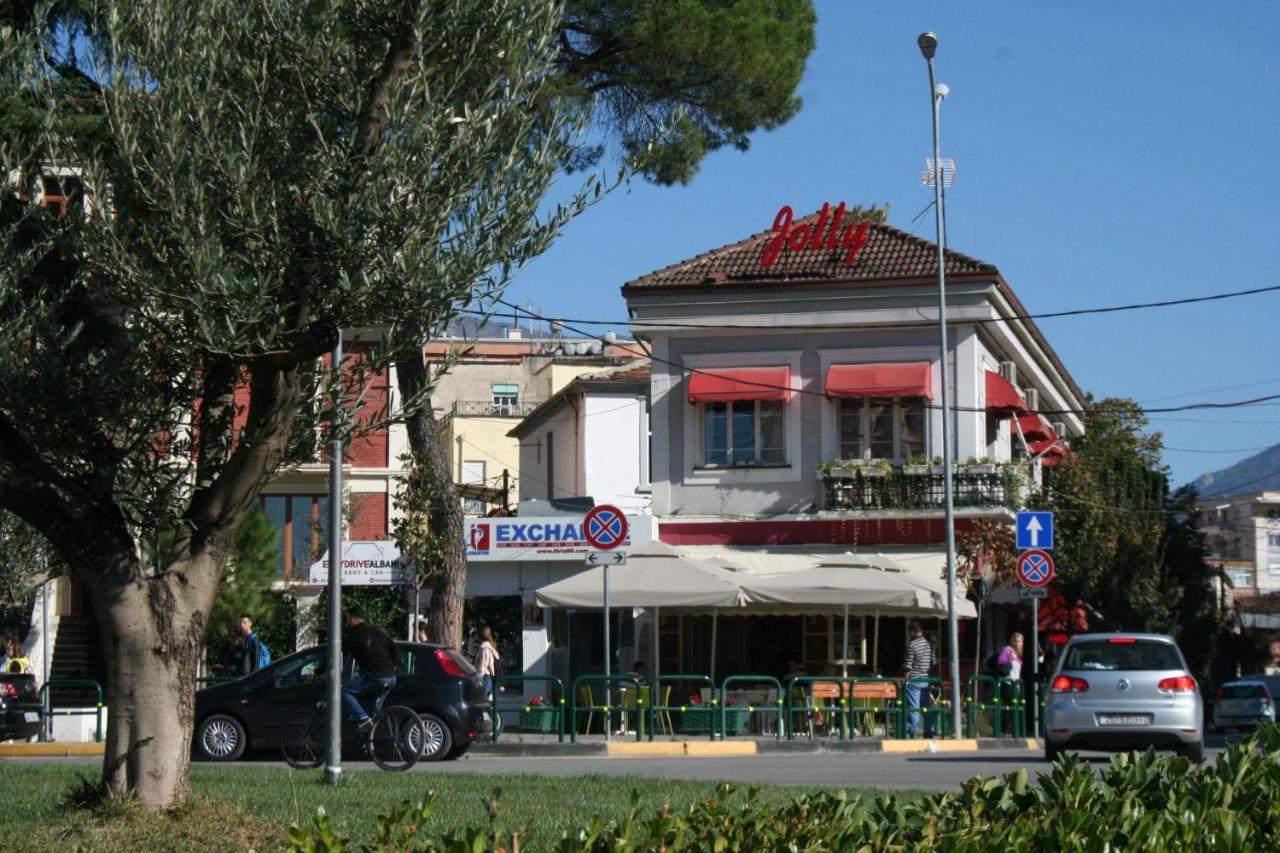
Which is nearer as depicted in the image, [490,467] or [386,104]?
[386,104]

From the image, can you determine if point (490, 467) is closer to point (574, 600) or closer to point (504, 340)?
point (504, 340)

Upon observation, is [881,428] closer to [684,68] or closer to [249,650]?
[684,68]

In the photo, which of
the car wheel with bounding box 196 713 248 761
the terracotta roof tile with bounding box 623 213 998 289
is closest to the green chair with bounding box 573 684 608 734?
the car wheel with bounding box 196 713 248 761

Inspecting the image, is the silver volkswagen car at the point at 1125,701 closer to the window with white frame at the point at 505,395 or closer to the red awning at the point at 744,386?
the red awning at the point at 744,386

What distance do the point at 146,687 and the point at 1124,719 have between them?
12914 millimetres

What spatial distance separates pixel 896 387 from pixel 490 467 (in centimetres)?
3498

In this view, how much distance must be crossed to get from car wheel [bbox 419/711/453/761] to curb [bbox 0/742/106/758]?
508 centimetres

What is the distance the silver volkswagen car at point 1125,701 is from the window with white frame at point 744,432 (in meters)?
15.2

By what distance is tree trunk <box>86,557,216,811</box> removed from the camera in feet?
31.9

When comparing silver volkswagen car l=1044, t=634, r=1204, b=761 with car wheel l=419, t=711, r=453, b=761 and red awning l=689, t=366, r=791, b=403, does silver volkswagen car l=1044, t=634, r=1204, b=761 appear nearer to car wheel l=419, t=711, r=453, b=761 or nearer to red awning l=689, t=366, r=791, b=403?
car wheel l=419, t=711, r=453, b=761

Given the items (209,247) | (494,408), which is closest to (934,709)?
(209,247)

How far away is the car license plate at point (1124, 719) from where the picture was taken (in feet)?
64.1

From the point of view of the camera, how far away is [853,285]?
114 feet

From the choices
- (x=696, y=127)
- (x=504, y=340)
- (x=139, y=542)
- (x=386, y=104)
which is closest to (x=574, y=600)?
(x=696, y=127)
